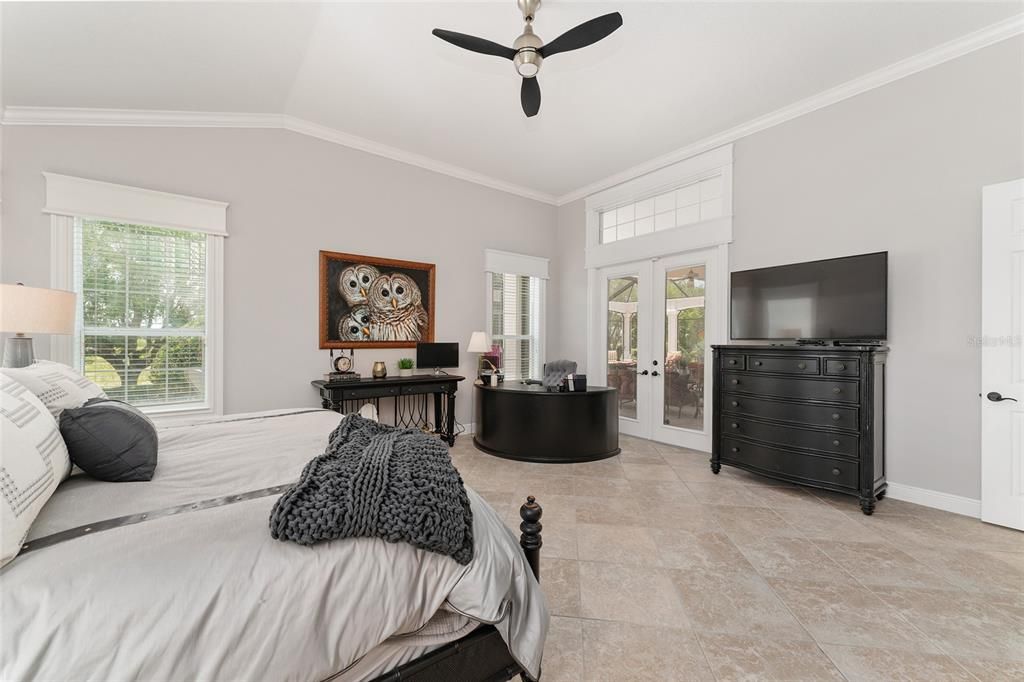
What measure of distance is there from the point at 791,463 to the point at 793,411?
38 centimetres

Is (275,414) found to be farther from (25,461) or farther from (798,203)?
(798,203)

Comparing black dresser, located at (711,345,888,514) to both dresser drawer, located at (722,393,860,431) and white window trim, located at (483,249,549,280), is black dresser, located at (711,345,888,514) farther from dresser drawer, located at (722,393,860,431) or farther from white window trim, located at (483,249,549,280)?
white window trim, located at (483,249,549,280)

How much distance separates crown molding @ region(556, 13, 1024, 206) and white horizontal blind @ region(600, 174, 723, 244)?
0.32 meters

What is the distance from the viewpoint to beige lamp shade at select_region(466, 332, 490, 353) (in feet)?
15.7

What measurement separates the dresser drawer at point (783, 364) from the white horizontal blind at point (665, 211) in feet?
5.38

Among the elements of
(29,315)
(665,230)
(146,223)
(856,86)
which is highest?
(856,86)

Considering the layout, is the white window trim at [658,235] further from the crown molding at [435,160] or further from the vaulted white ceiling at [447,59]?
the vaulted white ceiling at [447,59]

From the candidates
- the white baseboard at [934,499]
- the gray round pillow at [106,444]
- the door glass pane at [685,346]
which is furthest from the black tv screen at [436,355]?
the white baseboard at [934,499]

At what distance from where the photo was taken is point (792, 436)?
10.2 ft

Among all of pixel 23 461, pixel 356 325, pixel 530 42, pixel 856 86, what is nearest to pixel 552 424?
pixel 356 325

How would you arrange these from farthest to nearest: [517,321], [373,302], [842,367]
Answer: [517,321] < [373,302] < [842,367]

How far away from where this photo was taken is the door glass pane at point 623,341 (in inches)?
197

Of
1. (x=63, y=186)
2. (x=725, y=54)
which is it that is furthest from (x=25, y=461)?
(x=725, y=54)

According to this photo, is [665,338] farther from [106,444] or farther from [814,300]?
[106,444]
